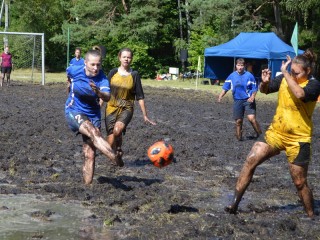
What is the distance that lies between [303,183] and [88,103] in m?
3.09

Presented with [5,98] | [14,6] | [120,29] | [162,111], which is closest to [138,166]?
[162,111]

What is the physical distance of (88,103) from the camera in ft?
31.4

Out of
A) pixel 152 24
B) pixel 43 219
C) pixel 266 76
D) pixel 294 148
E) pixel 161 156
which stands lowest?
pixel 43 219

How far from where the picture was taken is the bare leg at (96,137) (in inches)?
354

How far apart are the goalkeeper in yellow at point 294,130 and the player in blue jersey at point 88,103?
6.24 ft

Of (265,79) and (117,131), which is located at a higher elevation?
(265,79)

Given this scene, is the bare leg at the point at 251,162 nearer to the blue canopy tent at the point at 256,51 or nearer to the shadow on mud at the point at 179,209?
the shadow on mud at the point at 179,209

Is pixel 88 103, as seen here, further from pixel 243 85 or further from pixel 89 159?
pixel 243 85

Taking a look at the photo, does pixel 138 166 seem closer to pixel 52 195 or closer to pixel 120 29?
pixel 52 195

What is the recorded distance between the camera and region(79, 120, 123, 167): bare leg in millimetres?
8981

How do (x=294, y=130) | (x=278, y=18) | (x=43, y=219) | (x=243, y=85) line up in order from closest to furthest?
(x=43, y=219) < (x=294, y=130) < (x=243, y=85) < (x=278, y=18)

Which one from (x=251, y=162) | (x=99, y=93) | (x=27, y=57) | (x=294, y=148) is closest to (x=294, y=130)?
(x=294, y=148)

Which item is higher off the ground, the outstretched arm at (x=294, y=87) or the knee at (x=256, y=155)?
the outstretched arm at (x=294, y=87)

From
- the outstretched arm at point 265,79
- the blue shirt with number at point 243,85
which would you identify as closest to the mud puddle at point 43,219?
the outstretched arm at point 265,79
